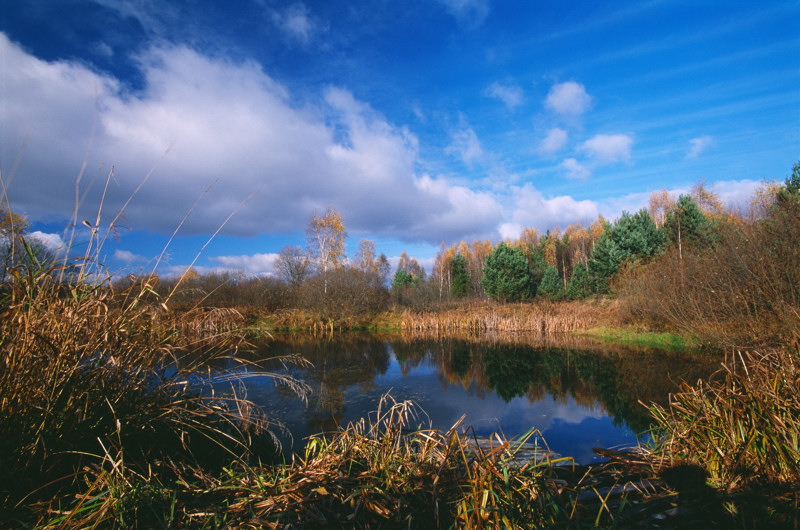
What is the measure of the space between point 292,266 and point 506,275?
18360 mm

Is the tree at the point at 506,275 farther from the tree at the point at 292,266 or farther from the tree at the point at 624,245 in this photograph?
the tree at the point at 292,266

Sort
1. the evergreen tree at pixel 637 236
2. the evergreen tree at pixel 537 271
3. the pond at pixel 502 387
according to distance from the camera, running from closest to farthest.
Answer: the pond at pixel 502 387 < the evergreen tree at pixel 637 236 < the evergreen tree at pixel 537 271

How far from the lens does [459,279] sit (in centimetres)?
3981

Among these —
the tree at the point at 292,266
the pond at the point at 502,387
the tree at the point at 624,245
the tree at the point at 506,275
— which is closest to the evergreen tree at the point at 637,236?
the tree at the point at 624,245

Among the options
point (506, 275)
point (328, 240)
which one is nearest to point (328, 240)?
point (328, 240)

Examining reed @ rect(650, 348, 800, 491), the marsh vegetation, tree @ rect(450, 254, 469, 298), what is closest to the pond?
reed @ rect(650, 348, 800, 491)

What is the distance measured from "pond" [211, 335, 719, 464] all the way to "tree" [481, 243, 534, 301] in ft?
51.3

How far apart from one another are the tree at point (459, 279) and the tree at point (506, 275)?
6.38 meters

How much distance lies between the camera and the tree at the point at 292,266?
26.2m

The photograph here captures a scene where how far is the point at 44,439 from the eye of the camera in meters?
1.68

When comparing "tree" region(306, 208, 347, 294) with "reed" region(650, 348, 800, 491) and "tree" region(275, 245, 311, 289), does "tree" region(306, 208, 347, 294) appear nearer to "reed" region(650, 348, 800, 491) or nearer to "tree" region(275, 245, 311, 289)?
"tree" region(275, 245, 311, 289)

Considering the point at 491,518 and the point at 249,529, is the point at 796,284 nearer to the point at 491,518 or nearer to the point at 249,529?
the point at 491,518

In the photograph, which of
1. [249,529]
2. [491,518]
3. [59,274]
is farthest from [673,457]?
[59,274]

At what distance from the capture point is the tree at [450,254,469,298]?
3859cm
